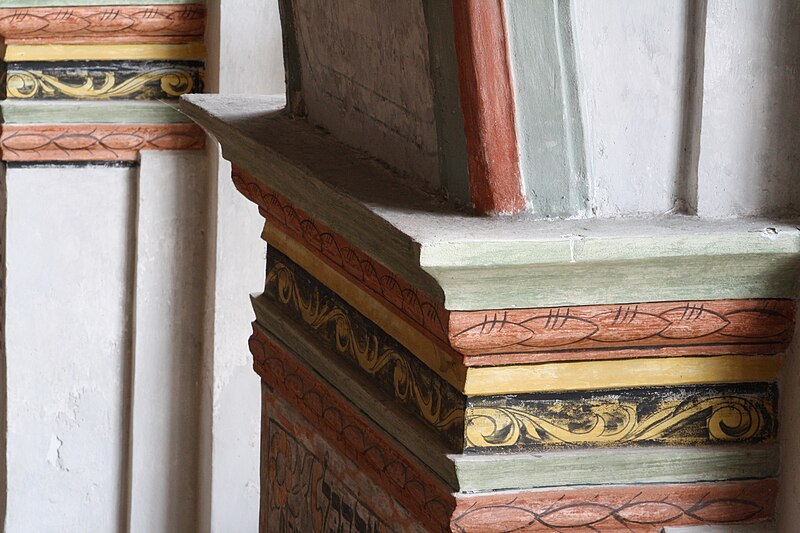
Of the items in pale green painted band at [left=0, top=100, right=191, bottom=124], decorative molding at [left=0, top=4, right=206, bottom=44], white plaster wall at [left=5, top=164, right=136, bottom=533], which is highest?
decorative molding at [left=0, top=4, right=206, bottom=44]

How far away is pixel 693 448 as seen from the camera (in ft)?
5.02

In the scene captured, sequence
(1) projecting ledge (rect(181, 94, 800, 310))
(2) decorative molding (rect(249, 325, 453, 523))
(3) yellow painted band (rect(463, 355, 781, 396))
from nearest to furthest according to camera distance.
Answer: (1) projecting ledge (rect(181, 94, 800, 310)) < (3) yellow painted band (rect(463, 355, 781, 396)) < (2) decorative molding (rect(249, 325, 453, 523))

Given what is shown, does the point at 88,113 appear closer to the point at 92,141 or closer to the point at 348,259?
the point at 92,141

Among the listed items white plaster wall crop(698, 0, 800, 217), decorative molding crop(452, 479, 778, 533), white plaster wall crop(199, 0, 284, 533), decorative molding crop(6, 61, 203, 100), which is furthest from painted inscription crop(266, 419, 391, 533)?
decorative molding crop(6, 61, 203, 100)

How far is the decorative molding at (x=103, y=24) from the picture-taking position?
3.60m

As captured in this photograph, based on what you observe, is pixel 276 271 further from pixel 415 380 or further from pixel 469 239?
pixel 469 239

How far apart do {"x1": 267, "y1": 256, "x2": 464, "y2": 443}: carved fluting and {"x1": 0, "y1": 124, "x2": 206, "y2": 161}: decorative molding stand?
1.49 meters

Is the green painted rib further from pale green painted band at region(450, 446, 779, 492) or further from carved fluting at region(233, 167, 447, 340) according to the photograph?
carved fluting at region(233, 167, 447, 340)

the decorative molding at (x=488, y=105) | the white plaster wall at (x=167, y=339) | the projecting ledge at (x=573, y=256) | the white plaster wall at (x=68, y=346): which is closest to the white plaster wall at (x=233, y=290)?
the white plaster wall at (x=167, y=339)

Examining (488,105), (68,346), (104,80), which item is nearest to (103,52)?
(104,80)

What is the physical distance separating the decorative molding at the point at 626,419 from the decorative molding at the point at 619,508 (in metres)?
0.06

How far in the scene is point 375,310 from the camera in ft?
5.88

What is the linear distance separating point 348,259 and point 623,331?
500 millimetres

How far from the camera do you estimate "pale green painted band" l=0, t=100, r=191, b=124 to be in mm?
3660
